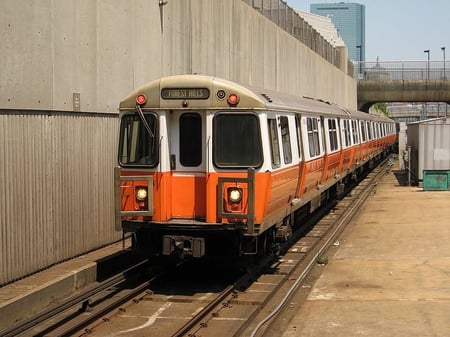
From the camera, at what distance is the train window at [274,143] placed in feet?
31.8

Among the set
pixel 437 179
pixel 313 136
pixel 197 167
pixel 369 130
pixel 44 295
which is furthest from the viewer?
pixel 369 130

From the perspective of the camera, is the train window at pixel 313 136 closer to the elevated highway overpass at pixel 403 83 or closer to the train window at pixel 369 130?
the train window at pixel 369 130

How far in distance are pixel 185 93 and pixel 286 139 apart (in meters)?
2.14

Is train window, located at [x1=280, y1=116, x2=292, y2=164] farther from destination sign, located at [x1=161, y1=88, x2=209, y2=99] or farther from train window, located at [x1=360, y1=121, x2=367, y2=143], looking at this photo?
train window, located at [x1=360, y1=121, x2=367, y2=143]

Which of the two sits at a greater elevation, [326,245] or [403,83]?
[403,83]

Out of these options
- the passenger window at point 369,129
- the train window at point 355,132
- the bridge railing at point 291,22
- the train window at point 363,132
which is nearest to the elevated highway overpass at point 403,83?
the bridge railing at point 291,22

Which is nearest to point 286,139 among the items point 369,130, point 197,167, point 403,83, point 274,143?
point 274,143

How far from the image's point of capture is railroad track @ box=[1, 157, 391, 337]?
7.70 metres

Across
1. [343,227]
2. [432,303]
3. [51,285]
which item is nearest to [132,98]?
[51,285]

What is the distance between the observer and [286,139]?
→ 10.8 m

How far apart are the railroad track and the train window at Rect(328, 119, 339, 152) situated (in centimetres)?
451

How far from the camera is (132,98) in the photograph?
9609mm

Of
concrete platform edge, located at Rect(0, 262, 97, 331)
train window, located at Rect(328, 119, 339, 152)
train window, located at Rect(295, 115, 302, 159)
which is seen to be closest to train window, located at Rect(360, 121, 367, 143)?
train window, located at Rect(328, 119, 339, 152)

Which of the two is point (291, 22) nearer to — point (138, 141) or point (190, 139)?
point (190, 139)
